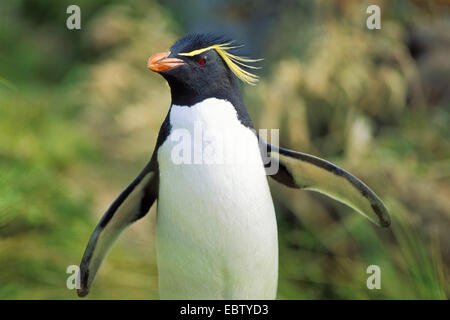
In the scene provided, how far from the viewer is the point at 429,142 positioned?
81.3 inches

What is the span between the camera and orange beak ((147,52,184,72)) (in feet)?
2.44

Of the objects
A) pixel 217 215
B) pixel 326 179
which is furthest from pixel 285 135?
pixel 217 215

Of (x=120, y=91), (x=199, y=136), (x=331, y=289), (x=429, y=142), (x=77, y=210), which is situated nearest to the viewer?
(x=199, y=136)

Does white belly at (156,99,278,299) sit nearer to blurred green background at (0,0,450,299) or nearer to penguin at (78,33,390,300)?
penguin at (78,33,390,300)

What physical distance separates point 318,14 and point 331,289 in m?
1.37

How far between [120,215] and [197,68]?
0.95ft

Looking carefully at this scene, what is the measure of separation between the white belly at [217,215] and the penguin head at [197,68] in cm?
2

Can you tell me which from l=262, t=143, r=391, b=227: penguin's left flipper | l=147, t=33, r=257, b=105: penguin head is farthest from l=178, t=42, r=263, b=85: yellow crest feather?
l=262, t=143, r=391, b=227: penguin's left flipper

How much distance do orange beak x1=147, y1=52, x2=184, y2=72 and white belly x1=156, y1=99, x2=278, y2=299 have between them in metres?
0.08

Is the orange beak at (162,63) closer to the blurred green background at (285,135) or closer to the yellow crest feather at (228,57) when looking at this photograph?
the yellow crest feather at (228,57)

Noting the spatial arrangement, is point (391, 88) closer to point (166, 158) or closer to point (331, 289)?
point (331, 289)

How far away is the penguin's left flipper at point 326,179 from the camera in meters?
0.86

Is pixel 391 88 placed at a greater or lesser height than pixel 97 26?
lesser
